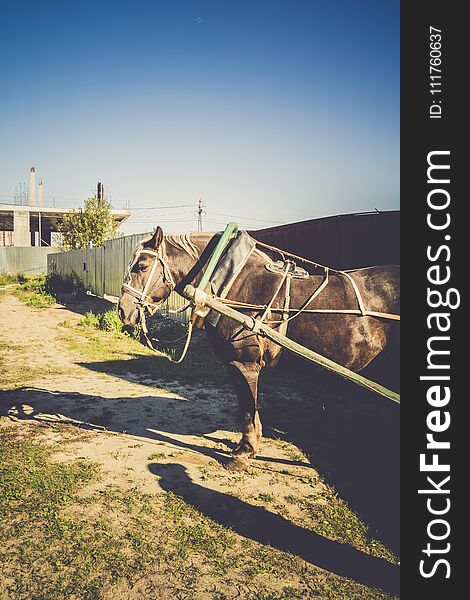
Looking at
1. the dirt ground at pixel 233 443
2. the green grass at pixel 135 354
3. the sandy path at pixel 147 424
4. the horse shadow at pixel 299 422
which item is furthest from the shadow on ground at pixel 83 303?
the horse shadow at pixel 299 422

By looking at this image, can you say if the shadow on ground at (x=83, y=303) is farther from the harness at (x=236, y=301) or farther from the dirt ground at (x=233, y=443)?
the harness at (x=236, y=301)

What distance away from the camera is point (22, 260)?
37.8 metres

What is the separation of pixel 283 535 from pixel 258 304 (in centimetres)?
229

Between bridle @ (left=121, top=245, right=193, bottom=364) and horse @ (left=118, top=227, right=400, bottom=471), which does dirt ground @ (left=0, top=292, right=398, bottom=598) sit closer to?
horse @ (left=118, top=227, right=400, bottom=471)

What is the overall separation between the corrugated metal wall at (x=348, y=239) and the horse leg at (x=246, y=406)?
343 centimetres

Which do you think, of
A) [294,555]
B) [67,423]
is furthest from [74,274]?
[294,555]

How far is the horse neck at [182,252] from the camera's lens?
475 cm

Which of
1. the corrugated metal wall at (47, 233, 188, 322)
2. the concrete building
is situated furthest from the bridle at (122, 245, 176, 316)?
the concrete building

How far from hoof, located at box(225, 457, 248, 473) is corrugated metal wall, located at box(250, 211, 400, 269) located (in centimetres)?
399

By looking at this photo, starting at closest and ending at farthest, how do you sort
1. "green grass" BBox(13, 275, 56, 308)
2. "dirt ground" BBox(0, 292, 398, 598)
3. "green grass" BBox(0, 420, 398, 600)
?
"green grass" BBox(0, 420, 398, 600), "dirt ground" BBox(0, 292, 398, 598), "green grass" BBox(13, 275, 56, 308)

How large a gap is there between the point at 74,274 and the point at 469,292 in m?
24.6

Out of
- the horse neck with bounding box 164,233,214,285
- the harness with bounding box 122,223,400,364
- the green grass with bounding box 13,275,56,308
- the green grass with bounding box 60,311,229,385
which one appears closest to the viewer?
the harness with bounding box 122,223,400,364

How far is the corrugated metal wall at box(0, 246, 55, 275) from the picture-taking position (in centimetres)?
3762

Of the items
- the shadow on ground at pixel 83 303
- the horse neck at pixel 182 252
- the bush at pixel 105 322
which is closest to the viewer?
the horse neck at pixel 182 252
